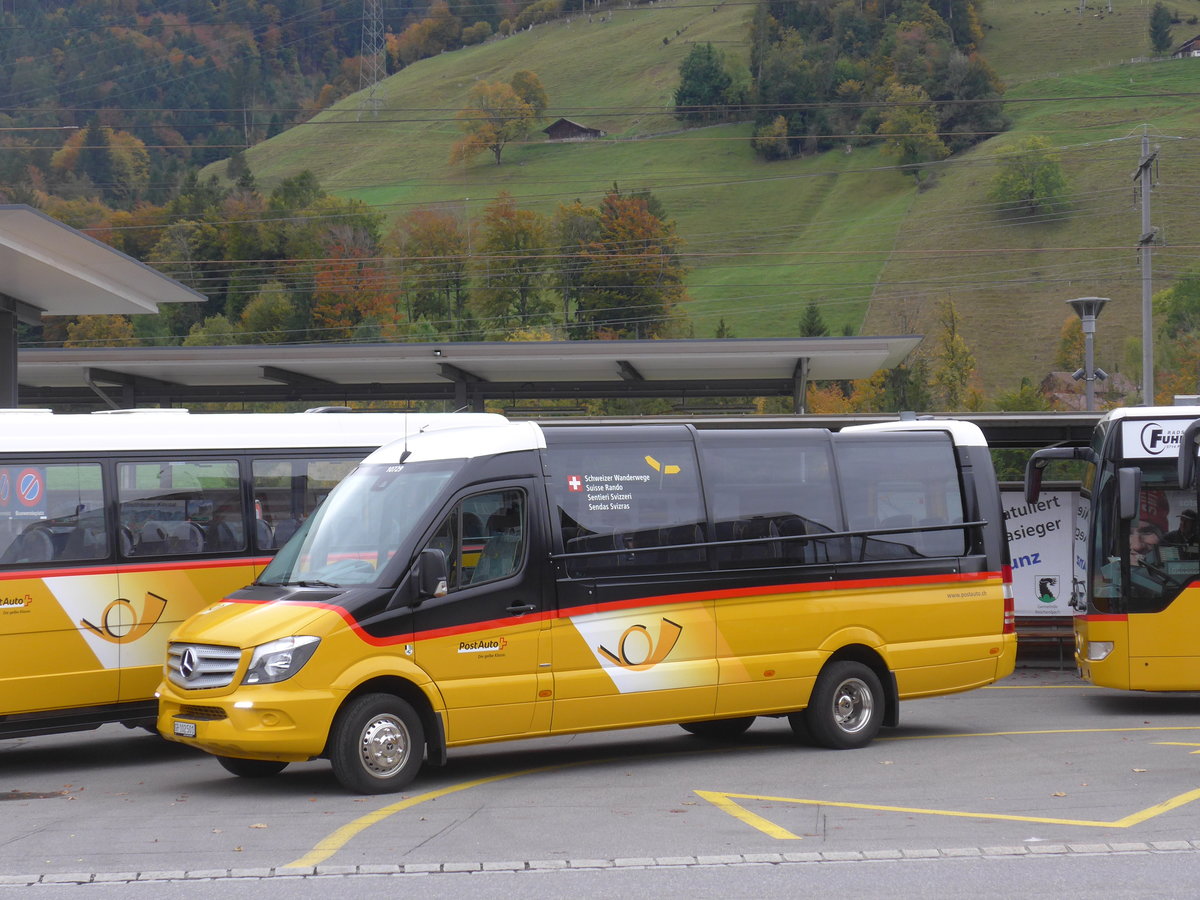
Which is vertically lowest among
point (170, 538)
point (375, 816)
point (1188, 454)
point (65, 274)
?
point (375, 816)

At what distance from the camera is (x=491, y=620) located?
36.0 feet

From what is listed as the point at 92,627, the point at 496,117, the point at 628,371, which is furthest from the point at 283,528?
the point at 496,117

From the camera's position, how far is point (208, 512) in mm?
12992

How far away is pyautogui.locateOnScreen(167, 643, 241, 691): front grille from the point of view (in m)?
10.2

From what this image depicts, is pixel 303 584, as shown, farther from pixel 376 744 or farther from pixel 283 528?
pixel 283 528

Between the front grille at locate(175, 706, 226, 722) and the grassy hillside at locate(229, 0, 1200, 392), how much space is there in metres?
82.5

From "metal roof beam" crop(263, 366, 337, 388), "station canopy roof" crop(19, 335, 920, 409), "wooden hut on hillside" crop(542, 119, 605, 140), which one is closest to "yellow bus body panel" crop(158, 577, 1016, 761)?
"station canopy roof" crop(19, 335, 920, 409)

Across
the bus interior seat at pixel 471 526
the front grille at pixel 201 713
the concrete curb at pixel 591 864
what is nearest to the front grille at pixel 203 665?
the front grille at pixel 201 713

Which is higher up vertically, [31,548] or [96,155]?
→ [96,155]

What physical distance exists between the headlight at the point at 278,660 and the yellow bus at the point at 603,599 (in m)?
0.02

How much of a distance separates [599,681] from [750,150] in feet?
421

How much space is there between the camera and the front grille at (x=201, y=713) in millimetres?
10195

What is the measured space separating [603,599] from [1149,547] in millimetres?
6906

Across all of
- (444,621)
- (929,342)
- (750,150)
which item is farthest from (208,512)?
(750,150)
